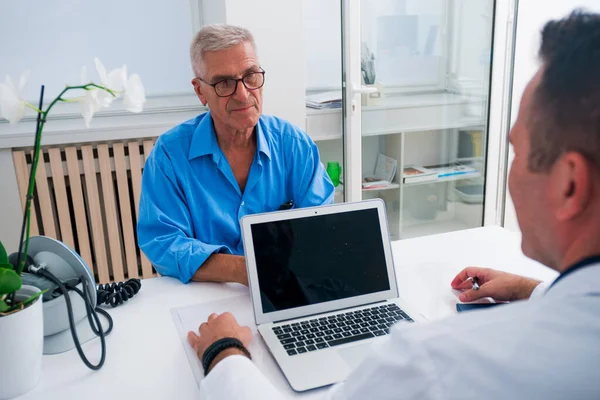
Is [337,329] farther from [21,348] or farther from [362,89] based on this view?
[362,89]

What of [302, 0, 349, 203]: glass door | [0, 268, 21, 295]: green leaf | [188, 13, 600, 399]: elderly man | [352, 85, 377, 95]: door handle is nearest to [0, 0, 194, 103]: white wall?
[302, 0, 349, 203]: glass door

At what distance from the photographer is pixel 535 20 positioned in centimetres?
264

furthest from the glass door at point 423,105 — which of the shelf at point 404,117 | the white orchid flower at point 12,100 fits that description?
the white orchid flower at point 12,100

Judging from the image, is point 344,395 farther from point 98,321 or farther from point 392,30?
point 392,30

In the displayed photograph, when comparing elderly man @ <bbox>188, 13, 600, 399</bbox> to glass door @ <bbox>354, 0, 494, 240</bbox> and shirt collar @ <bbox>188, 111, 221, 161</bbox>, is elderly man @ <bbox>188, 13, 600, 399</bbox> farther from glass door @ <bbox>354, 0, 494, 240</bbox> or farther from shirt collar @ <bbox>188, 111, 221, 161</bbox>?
glass door @ <bbox>354, 0, 494, 240</bbox>

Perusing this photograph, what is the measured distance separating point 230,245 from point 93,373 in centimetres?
67

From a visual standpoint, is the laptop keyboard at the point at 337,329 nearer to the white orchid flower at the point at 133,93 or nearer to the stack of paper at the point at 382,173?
the white orchid flower at the point at 133,93

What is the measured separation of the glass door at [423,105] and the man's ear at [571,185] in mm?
2060

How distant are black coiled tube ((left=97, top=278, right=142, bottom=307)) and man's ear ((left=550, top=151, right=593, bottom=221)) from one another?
3.02 feet

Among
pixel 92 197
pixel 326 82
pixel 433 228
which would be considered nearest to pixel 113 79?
pixel 92 197

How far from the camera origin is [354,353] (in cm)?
91

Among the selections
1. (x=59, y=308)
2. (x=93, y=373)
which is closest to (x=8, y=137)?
(x=59, y=308)

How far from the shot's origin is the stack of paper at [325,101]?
2.55 m

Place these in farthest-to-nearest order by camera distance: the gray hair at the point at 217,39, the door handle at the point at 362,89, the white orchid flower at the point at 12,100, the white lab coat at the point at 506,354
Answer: the door handle at the point at 362,89
the gray hair at the point at 217,39
the white orchid flower at the point at 12,100
the white lab coat at the point at 506,354
